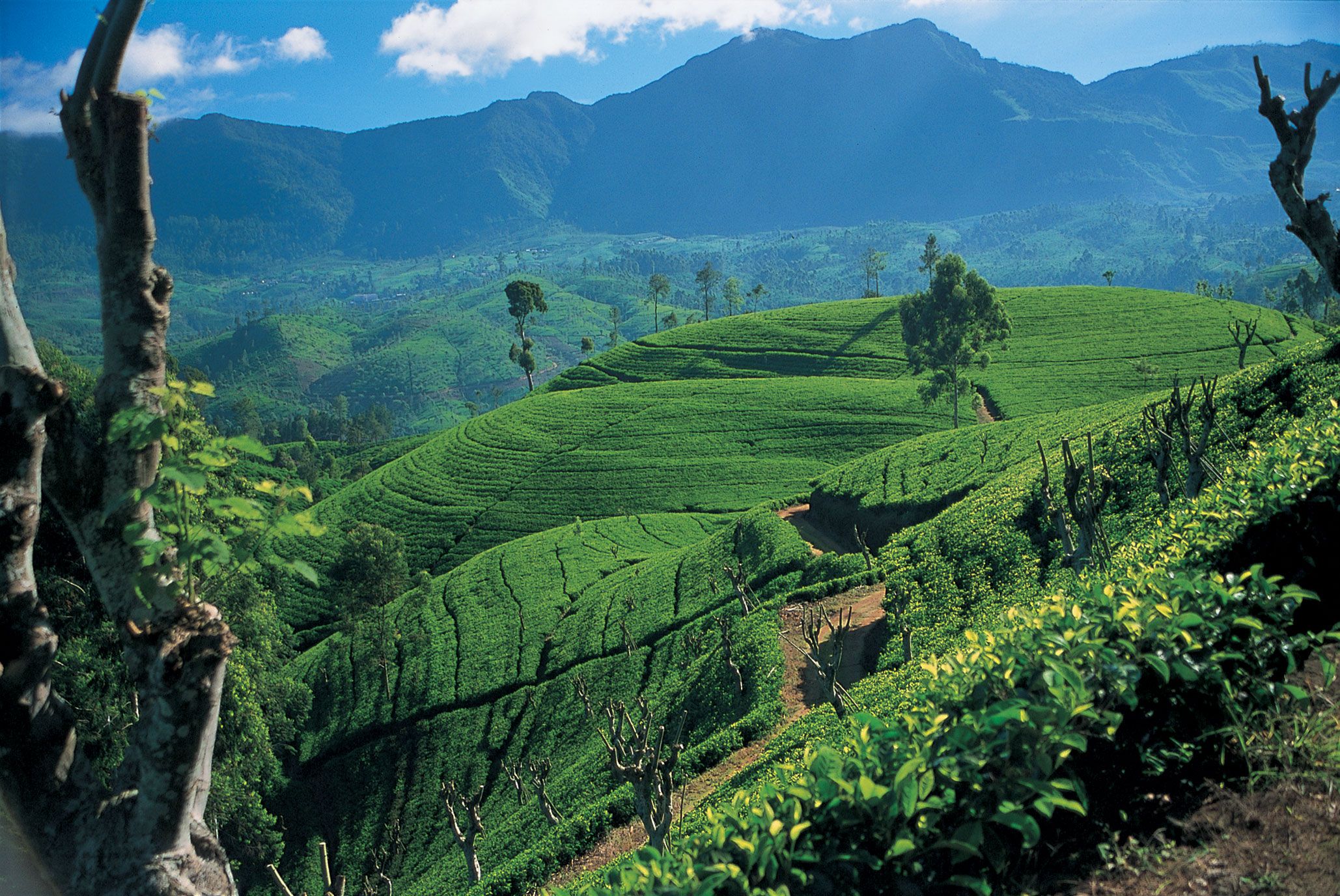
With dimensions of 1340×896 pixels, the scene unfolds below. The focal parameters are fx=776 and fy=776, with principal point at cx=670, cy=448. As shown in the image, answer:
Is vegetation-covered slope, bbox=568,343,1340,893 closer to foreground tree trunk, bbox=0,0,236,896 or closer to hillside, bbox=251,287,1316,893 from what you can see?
foreground tree trunk, bbox=0,0,236,896

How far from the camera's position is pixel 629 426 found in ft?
265

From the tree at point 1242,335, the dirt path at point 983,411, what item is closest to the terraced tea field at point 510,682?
the tree at point 1242,335

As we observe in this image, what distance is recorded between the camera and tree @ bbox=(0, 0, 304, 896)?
4.44 meters

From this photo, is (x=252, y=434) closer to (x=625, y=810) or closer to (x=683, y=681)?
(x=625, y=810)

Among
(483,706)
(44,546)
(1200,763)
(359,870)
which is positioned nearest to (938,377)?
(483,706)

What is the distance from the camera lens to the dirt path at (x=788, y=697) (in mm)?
16172

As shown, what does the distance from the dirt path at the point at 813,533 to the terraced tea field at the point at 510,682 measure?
252 cm

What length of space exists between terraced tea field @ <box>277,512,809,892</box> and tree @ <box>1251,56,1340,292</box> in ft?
46.6

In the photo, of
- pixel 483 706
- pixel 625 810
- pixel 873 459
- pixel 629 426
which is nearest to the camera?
pixel 625 810

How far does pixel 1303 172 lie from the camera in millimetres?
12328

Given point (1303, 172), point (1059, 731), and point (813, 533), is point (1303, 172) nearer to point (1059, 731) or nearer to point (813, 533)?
point (1059, 731)

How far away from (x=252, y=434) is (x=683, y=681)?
22.3 metres

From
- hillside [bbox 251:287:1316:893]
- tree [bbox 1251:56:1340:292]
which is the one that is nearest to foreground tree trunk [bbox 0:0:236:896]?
hillside [bbox 251:287:1316:893]

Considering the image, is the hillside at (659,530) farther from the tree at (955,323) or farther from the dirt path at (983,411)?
the tree at (955,323)
